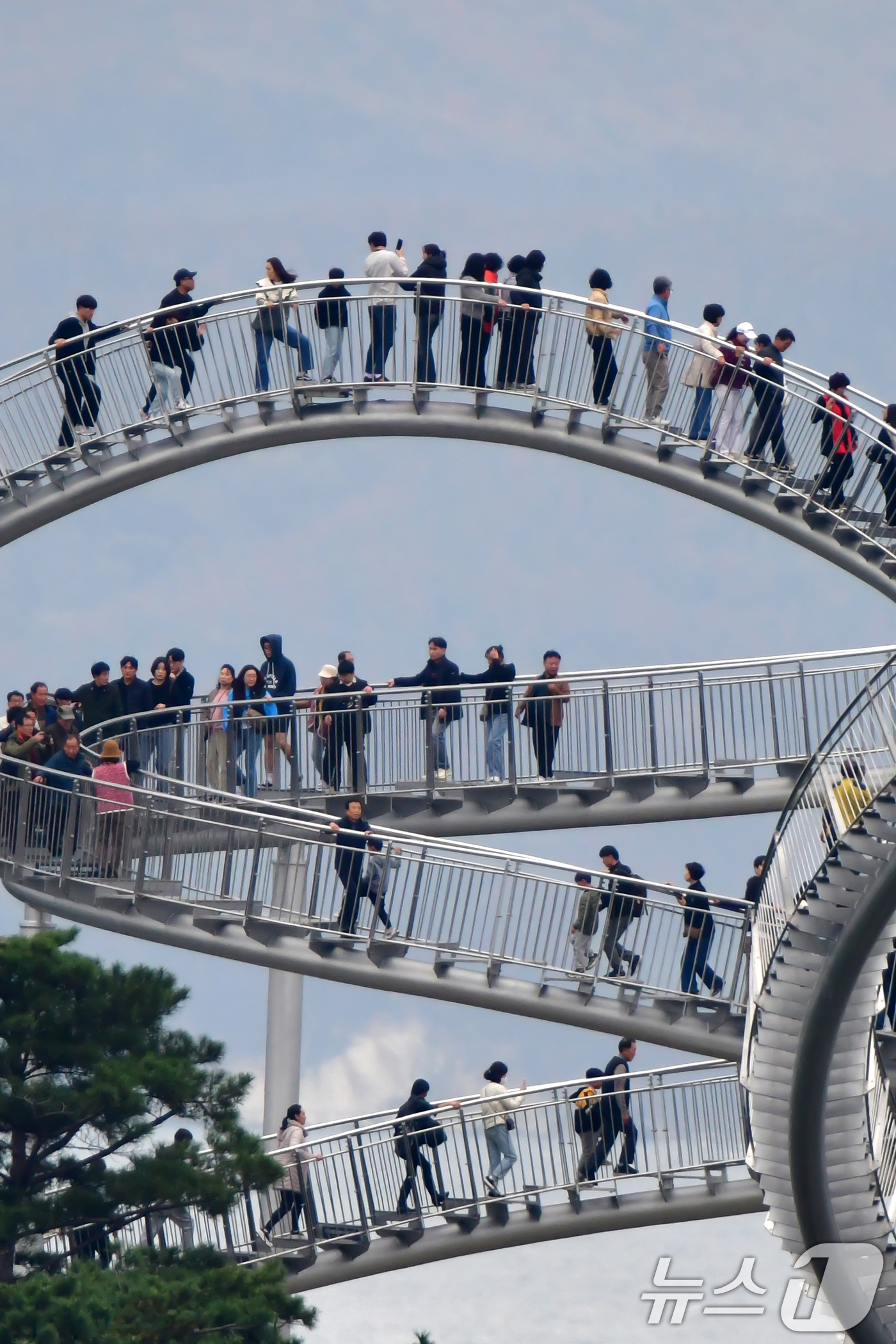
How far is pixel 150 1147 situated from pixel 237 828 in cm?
Result: 303

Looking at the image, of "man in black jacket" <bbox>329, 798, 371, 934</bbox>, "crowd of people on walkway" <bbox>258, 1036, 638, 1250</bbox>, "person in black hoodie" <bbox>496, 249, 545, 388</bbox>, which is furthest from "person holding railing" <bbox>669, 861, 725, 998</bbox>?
"person in black hoodie" <bbox>496, 249, 545, 388</bbox>

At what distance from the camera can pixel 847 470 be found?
2436cm

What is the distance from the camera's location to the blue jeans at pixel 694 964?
68.5 feet

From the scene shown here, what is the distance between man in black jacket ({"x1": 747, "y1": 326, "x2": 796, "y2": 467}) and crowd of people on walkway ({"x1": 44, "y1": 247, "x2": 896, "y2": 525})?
14 mm

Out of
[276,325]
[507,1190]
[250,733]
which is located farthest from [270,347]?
[507,1190]

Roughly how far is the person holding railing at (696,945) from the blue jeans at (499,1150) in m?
3.02

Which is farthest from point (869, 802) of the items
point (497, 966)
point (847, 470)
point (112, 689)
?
point (112, 689)

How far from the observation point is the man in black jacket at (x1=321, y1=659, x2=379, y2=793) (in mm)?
23547

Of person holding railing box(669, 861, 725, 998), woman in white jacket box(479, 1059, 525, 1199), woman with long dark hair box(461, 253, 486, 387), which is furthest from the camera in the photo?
woman with long dark hair box(461, 253, 486, 387)

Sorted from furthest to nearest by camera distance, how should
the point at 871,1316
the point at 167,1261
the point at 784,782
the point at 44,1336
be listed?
1. the point at 784,782
2. the point at 871,1316
3. the point at 167,1261
4. the point at 44,1336

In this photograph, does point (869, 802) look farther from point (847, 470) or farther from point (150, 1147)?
point (847, 470)

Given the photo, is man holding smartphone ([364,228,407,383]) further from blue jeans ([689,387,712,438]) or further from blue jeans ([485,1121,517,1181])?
blue jeans ([485,1121,517,1181])

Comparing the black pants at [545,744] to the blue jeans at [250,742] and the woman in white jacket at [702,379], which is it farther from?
the woman in white jacket at [702,379]

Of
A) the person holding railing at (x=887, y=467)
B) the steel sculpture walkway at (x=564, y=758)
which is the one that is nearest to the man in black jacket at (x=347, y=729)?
the steel sculpture walkway at (x=564, y=758)
